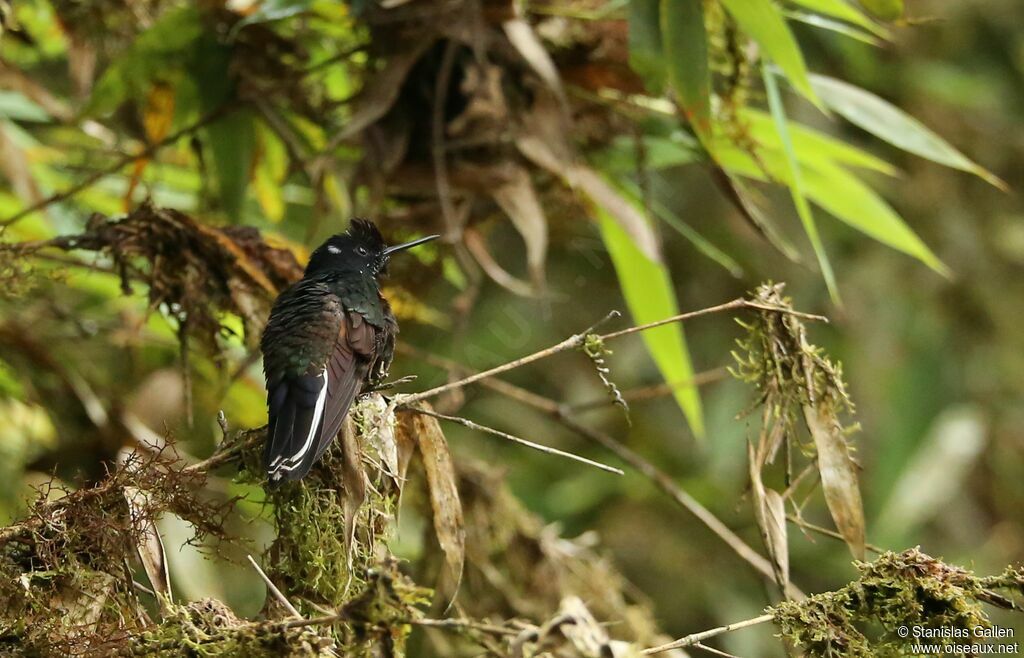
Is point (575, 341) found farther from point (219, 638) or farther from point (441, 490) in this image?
point (219, 638)

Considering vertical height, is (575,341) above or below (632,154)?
below

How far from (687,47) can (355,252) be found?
2.65 feet

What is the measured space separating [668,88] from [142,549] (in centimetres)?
160

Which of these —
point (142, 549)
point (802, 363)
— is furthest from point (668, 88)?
point (142, 549)

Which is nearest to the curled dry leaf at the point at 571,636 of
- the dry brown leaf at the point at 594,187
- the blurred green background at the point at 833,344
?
the dry brown leaf at the point at 594,187

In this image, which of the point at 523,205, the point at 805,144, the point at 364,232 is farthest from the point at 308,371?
the point at 805,144

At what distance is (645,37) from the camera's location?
2.59m

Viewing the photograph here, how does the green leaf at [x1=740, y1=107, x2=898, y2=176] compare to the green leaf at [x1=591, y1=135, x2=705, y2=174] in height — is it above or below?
below

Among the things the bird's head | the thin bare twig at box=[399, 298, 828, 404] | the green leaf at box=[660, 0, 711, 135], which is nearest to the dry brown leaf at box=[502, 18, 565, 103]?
the green leaf at box=[660, 0, 711, 135]

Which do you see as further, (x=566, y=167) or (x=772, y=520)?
(x=566, y=167)

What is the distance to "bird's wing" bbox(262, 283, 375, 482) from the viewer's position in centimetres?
188

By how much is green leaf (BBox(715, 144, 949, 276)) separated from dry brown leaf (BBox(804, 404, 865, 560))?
3.53ft

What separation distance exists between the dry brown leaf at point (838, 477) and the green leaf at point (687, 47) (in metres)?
0.80

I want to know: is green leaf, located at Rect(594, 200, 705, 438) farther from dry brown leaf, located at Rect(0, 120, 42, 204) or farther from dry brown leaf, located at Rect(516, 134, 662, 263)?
dry brown leaf, located at Rect(0, 120, 42, 204)
